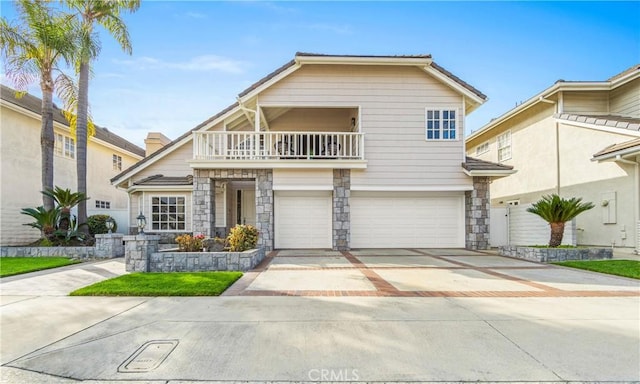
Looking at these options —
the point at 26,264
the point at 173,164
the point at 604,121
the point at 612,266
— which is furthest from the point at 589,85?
the point at 26,264

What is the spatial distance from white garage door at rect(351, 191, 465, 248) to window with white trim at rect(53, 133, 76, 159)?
578 inches

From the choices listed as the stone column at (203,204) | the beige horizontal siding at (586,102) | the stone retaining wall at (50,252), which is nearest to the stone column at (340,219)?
the stone column at (203,204)

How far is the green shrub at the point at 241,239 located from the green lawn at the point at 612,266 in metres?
8.82

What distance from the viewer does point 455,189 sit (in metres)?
12.7

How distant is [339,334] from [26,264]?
1012 centimetres

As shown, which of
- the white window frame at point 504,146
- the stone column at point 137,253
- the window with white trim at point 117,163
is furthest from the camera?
the window with white trim at point 117,163

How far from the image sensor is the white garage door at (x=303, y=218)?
1290 centimetres

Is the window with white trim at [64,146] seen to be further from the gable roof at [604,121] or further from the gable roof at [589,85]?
the gable roof at [604,121]

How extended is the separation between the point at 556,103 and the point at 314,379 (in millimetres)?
16578

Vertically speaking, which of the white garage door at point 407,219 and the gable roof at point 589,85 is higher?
the gable roof at point 589,85

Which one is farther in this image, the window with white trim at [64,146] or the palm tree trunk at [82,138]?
the window with white trim at [64,146]

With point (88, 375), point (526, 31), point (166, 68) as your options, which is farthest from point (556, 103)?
point (88, 375)

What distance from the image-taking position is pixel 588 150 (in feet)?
43.4

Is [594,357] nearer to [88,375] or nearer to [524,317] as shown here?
[524,317]
